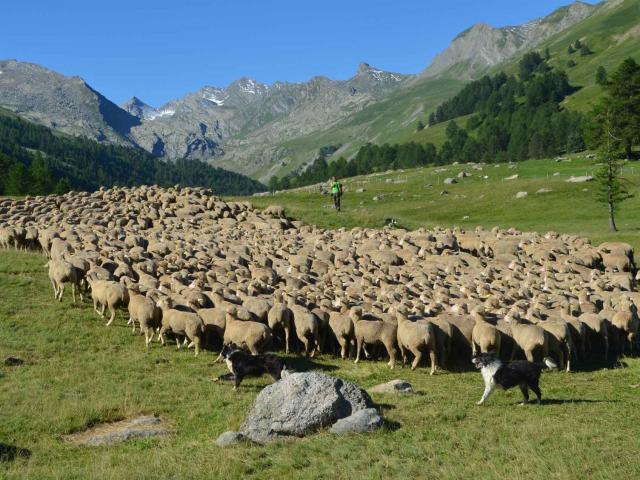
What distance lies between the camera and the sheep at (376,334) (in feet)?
68.9

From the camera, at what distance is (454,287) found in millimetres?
28375

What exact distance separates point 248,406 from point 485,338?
28.2 ft

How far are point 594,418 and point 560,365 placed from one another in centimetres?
680

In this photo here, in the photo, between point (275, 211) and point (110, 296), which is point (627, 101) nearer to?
point (275, 211)

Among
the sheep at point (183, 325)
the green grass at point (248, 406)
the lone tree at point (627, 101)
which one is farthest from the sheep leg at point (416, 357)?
the lone tree at point (627, 101)

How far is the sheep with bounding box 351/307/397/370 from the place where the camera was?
2100 cm

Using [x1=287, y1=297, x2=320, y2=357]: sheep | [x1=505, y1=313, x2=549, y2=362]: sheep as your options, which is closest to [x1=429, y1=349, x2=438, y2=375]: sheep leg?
[x1=505, y1=313, x2=549, y2=362]: sheep

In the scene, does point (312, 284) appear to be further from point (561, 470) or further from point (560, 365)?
point (561, 470)

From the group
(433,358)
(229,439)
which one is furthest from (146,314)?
(229,439)

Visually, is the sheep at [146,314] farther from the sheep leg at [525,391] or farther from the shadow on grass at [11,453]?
the sheep leg at [525,391]

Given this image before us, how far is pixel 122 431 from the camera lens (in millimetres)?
14414

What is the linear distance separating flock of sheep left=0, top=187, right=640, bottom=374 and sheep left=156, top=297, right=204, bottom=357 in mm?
50

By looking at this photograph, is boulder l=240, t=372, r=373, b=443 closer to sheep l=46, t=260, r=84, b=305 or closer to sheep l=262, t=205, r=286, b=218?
sheep l=46, t=260, r=84, b=305

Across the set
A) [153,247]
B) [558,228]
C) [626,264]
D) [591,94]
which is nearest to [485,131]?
[591,94]
